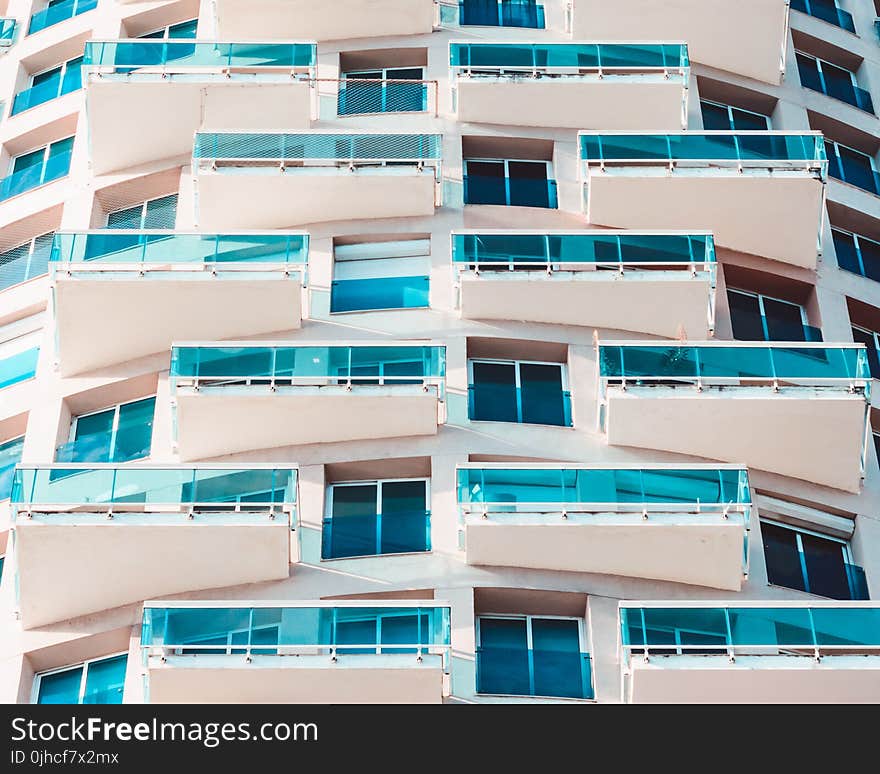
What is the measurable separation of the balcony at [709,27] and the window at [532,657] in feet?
42.9

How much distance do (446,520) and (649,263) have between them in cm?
568

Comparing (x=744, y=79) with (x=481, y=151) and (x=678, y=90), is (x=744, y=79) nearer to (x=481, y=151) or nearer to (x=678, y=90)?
(x=678, y=90)


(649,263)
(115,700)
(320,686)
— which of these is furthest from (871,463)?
(115,700)

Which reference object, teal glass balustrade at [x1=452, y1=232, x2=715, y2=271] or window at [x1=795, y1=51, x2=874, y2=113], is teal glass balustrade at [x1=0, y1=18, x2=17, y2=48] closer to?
teal glass balustrade at [x1=452, y1=232, x2=715, y2=271]

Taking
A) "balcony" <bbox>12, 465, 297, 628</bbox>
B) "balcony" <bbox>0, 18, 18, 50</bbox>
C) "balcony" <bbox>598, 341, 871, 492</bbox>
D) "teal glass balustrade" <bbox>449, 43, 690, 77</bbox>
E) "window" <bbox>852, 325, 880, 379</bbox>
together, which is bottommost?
"balcony" <bbox>12, 465, 297, 628</bbox>

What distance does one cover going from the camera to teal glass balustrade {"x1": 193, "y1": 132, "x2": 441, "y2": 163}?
31.3 m

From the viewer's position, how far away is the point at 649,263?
29.8m

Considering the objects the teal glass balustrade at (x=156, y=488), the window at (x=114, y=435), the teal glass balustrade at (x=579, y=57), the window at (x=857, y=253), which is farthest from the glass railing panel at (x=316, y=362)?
the window at (x=857, y=253)

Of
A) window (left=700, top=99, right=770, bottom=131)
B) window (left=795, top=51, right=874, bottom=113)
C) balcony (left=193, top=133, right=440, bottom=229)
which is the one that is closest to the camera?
balcony (left=193, top=133, right=440, bottom=229)

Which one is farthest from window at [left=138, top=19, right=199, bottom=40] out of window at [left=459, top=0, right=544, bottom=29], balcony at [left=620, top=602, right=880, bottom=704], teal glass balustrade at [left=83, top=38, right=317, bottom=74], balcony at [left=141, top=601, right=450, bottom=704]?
balcony at [left=620, top=602, right=880, bottom=704]

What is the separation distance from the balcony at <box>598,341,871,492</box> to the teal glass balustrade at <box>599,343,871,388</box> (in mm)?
15

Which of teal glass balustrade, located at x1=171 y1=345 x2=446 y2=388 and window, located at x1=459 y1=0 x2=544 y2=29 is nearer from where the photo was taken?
teal glass balustrade, located at x1=171 y1=345 x2=446 y2=388

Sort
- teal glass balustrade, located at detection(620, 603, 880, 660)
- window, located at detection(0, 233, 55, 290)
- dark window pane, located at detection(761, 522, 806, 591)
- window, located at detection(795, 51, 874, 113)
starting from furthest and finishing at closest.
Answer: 1. window, located at detection(795, 51, 874, 113)
2. window, located at detection(0, 233, 55, 290)
3. dark window pane, located at detection(761, 522, 806, 591)
4. teal glass balustrade, located at detection(620, 603, 880, 660)

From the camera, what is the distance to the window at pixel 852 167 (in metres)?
35.1
